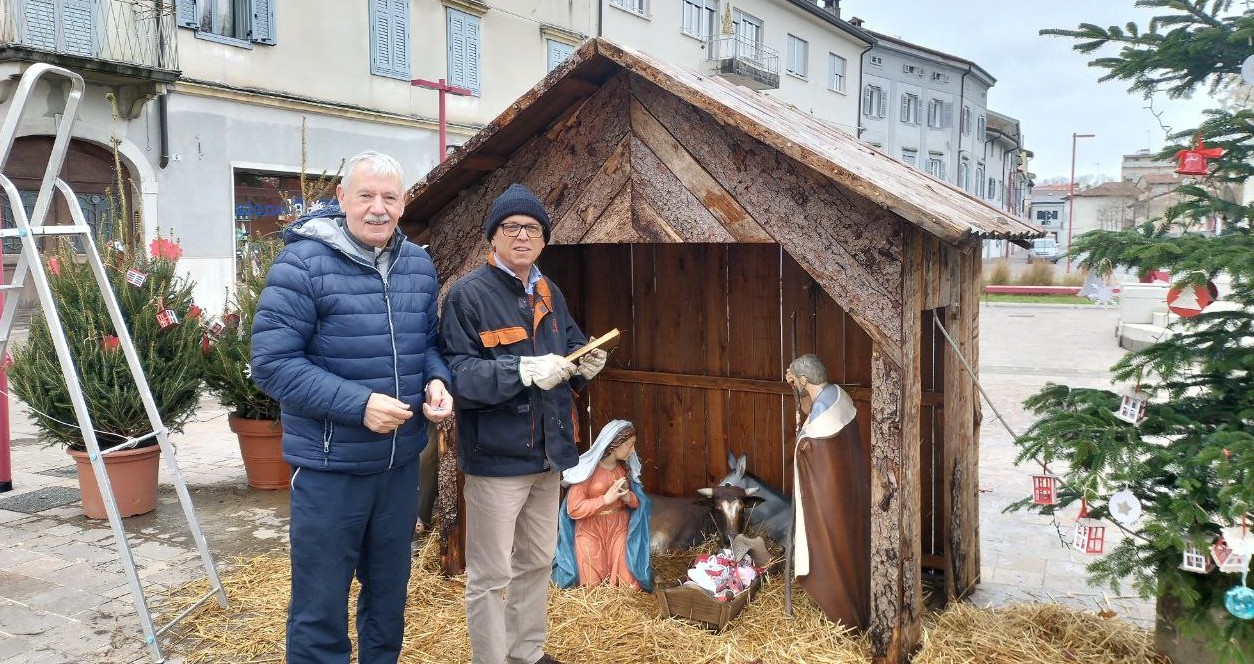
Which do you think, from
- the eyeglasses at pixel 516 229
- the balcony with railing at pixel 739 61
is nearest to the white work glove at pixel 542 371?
the eyeglasses at pixel 516 229

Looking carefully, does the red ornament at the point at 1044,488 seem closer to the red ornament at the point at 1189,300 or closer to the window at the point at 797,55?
the red ornament at the point at 1189,300

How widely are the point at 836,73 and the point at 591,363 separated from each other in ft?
108

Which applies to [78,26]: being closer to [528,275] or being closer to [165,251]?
[165,251]

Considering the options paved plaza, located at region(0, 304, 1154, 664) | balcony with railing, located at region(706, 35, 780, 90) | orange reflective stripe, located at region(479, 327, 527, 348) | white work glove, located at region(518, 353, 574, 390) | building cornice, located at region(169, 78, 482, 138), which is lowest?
paved plaza, located at region(0, 304, 1154, 664)

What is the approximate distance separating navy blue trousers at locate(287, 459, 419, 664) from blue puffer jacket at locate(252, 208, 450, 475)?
95mm

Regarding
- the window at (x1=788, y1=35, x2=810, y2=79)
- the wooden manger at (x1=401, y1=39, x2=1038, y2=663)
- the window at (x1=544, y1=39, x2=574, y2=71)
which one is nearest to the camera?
the wooden manger at (x1=401, y1=39, x2=1038, y2=663)

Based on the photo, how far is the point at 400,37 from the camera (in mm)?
16578

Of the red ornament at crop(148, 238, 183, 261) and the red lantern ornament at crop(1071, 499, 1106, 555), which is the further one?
the red ornament at crop(148, 238, 183, 261)

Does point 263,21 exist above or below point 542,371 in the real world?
above

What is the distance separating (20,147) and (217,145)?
2624mm

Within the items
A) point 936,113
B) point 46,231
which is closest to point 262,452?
point 46,231

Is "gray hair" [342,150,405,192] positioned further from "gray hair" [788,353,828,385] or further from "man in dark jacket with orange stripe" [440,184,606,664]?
"gray hair" [788,353,828,385]

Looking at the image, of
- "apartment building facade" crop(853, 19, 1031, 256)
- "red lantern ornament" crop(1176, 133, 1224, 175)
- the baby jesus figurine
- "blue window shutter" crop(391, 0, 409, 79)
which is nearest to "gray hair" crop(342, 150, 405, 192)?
the baby jesus figurine

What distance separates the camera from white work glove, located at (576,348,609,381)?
11.5 feet
